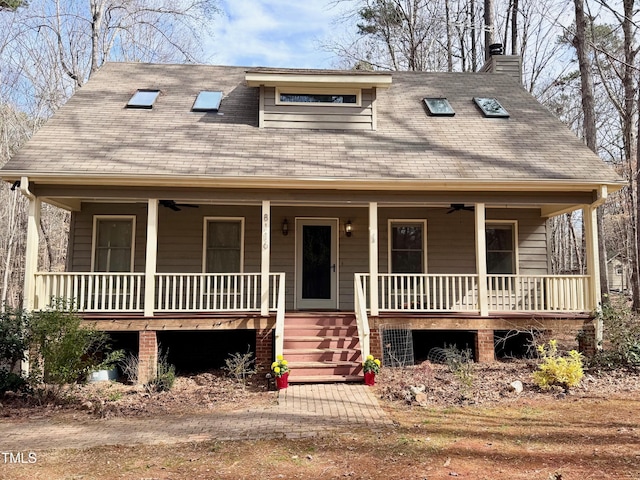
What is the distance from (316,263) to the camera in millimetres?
10992

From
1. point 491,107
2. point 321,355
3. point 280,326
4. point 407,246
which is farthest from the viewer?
point 491,107

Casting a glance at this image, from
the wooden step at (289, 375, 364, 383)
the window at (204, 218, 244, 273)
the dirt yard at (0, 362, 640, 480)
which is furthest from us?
the window at (204, 218, 244, 273)

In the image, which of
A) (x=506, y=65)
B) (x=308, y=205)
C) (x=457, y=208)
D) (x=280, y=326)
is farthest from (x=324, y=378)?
(x=506, y=65)

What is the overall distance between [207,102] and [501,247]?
793 cm

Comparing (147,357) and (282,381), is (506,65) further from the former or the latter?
(147,357)

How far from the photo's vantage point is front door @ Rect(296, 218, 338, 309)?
10.8 meters

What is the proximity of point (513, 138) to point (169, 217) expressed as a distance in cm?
800

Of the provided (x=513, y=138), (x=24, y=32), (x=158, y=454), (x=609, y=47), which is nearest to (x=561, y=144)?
(x=513, y=138)

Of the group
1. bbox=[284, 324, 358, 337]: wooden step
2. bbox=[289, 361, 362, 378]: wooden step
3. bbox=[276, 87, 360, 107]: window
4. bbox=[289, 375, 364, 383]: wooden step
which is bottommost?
bbox=[289, 375, 364, 383]: wooden step

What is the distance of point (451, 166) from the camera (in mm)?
9359

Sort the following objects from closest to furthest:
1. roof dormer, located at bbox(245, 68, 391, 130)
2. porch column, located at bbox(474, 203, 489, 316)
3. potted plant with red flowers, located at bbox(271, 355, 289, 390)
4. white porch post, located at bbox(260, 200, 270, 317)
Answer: potted plant with red flowers, located at bbox(271, 355, 289, 390)
white porch post, located at bbox(260, 200, 270, 317)
porch column, located at bbox(474, 203, 489, 316)
roof dormer, located at bbox(245, 68, 391, 130)

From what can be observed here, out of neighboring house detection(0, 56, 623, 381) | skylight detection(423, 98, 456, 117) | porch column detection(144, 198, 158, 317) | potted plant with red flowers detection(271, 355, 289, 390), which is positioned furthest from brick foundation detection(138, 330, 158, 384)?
skylight detection(423, 98, 456, 117)

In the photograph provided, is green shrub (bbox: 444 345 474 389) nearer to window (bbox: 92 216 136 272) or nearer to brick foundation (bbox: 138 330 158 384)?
brick foundation (bbox: 138 330 158 384)

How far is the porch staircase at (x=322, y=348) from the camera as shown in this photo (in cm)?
784
